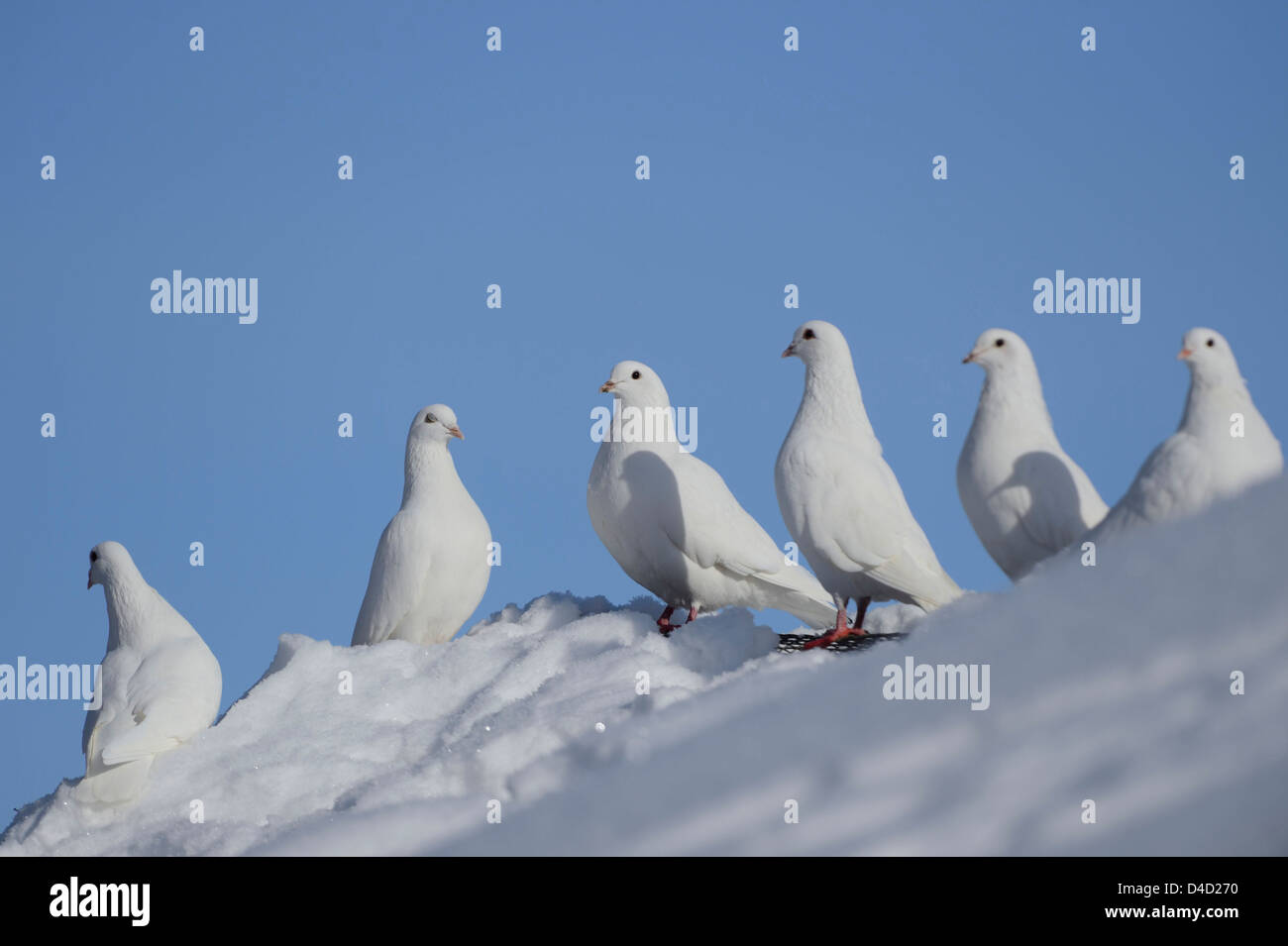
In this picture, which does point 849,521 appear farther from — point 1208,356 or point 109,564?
point 109,564

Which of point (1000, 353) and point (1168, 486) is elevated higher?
point (1000, 353)

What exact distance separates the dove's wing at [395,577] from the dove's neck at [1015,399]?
4.07 metres

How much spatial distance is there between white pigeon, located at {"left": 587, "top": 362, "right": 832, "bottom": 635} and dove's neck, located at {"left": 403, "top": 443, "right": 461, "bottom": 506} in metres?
1.20

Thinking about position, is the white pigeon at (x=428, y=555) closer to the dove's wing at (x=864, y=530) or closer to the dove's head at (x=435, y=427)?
the dove's head at (x=435, y=427)

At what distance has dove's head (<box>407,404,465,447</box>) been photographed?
8.37 m

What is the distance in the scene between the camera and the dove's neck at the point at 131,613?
23.7 ft

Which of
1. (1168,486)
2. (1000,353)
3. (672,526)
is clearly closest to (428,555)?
(672,526)

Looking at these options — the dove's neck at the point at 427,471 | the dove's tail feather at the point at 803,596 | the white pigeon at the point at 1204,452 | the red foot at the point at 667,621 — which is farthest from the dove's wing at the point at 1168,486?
the dove's neck at the point at 427,471

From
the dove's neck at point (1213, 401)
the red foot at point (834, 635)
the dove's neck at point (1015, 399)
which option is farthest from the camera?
the red foot at point (834, 635)

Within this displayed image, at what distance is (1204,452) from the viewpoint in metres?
4.54

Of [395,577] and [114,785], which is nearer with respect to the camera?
[114,785]

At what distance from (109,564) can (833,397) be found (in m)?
4.84

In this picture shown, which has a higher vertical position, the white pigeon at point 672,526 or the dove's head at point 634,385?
the dove's head at point 634,385
